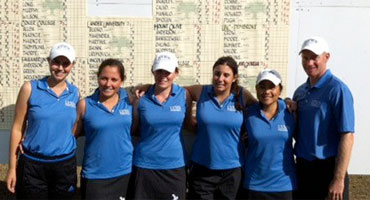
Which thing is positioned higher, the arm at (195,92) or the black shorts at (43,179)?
the arm at (195,92)

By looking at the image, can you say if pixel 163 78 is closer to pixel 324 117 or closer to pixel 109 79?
pixel 109 79

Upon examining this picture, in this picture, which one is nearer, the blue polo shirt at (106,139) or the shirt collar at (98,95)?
the blue polo shirt at (106,139)

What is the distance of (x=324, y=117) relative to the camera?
3.47 metres

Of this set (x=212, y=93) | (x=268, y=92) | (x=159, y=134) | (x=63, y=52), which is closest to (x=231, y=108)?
(x=212, y=93)

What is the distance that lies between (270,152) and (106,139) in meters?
1.36

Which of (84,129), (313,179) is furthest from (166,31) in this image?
(313,179)

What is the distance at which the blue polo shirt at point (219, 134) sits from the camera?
144 inches

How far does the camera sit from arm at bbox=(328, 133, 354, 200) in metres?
3.41

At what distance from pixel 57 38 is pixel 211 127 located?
1949 mm

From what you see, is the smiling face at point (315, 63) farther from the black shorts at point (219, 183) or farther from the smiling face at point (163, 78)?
the smiling face at point (163, 78)

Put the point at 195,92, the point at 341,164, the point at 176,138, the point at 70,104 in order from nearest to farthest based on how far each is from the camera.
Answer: the point at 341,164, the point at 70,104, the point at 176,138, the point at 195,92


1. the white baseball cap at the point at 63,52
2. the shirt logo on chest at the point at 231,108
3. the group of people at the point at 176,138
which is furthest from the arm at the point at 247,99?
the white baseball cap at the point at 63,52

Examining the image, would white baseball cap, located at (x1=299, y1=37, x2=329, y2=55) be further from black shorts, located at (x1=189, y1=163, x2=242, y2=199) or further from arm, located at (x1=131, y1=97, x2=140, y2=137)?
arm, located at (x1=131, y1=97, x2=140, y2=137)

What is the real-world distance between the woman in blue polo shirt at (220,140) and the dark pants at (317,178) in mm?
536
